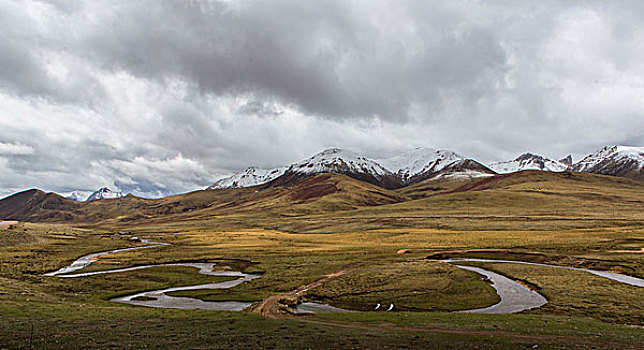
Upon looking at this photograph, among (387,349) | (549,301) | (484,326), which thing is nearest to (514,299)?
(549,301)

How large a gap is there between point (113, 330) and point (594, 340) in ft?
125

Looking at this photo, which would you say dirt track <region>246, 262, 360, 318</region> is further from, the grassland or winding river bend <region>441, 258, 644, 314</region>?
winding river bend <region>441, 258, 644, 314</region>

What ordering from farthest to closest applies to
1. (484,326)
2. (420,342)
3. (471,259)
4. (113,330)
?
(471,259) < (484,326) < (113,330) < (420,342)

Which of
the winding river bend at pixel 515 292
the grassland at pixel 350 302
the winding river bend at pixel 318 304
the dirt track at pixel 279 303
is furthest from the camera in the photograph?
the winding river bend at pixel 318 304

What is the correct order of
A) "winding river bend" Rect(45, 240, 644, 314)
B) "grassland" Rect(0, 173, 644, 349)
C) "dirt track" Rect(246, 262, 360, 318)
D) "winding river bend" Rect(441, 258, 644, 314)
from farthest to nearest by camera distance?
1. "winding river bend" Rect(45, 240, 644, 314)
2. "winding river bend" Rect(441, 258, 644, 314)
3. "dirt track" Rect(246, 262, 360, 318)
4. "grassland" Rect(0, 173, 644, 349)

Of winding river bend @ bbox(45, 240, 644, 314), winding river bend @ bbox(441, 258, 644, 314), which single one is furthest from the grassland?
winding river bend @ bbox(45, 240, 644, 314)

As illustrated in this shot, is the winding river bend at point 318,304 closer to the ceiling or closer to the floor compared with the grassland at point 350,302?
closer to the floor

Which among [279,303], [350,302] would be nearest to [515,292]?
[350,302]

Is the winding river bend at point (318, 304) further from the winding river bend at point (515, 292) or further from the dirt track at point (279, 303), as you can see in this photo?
the dirt track at point (279, 303)

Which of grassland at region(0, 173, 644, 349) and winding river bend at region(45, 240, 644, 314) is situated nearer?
grassland at region(0, 173, 644, 349)

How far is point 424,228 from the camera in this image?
170375 mm

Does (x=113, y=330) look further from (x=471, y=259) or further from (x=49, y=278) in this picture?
(x=471, y=259)

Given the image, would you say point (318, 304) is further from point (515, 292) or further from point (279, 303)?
point (515, 292)

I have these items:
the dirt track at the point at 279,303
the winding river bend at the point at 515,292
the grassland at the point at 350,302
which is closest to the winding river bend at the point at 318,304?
the winding river bend at the point at 515,292
